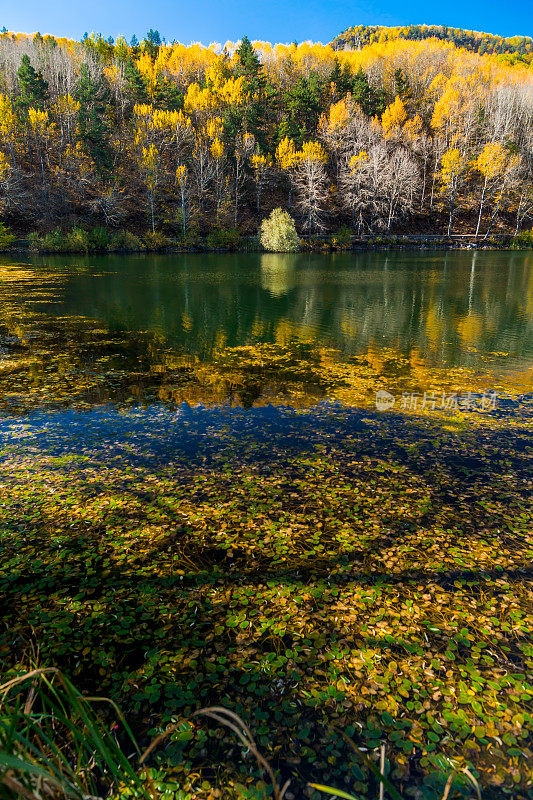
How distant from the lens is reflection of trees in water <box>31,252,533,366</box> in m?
14.7

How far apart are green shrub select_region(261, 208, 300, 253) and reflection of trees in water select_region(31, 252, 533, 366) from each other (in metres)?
21.5

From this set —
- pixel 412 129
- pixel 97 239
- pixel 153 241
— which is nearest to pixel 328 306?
pixel 153 241

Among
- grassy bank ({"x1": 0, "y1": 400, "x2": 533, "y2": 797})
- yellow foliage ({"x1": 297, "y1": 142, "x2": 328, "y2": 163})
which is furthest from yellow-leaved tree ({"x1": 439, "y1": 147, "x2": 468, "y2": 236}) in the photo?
grassy bank ({"x1": 0, "y1": 400, "x2": 533, "y2": 797})

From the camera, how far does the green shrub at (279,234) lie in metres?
53.8

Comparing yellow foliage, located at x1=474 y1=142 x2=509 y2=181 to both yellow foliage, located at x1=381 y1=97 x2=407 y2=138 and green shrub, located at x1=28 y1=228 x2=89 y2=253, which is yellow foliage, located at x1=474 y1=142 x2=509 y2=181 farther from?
green shrub, located at x1=28 y1=228 x2=89 y2=253

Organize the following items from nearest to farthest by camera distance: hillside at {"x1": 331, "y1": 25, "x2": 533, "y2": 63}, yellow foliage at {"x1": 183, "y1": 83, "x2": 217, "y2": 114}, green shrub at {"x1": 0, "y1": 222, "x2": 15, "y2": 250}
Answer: green shrub at {"x1": 0, "y1": 222, "x2": 15, "y2": 250}, yellow foliage at {"x1": 183, "y1": 83, "x2": 217, "y2": 114}, hillside at {"x1": 331, "y1": 25, "x2": 533, "y2": 63}

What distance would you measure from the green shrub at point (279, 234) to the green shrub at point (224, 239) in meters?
4.21

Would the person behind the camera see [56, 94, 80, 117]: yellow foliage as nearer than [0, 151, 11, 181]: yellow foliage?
No

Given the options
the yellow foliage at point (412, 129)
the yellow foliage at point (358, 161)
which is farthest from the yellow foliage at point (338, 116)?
the yellow foliage at point (412, 129)

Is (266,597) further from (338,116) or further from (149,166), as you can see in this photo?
(338,116)

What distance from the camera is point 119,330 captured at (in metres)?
16.0

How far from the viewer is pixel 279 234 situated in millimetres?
54156

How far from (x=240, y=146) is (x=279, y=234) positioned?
22273 mm

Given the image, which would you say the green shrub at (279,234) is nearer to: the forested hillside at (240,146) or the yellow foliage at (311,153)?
the forested hillside at (240,146)
